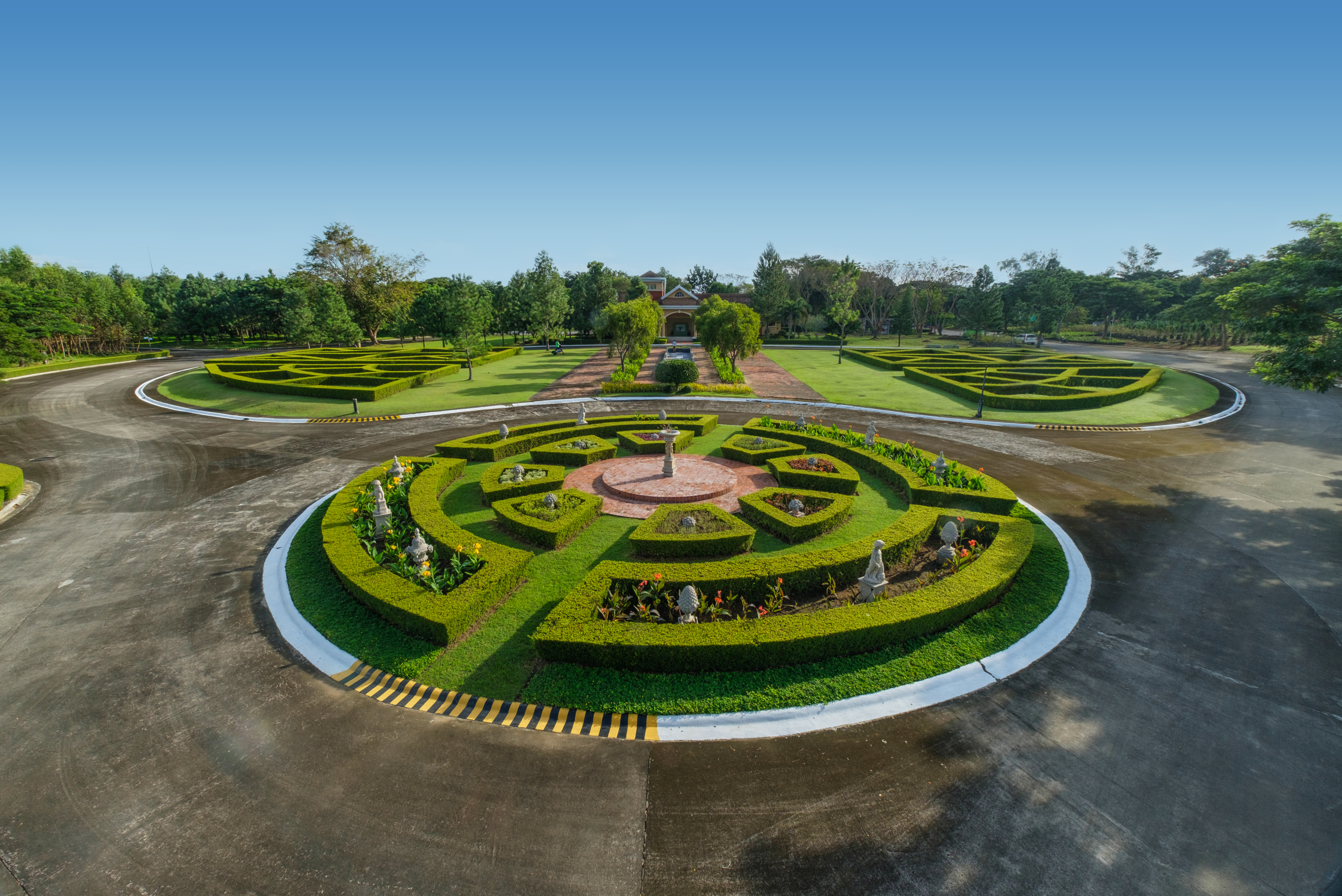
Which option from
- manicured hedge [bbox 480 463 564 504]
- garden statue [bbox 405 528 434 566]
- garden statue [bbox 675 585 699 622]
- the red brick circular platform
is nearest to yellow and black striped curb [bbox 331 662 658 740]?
garden statue [bbox 675 585 699 622]

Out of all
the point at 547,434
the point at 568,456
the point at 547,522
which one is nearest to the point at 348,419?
the point at 547,434

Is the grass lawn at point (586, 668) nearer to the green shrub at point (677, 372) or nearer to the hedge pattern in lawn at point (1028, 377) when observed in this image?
the hedge pattern in lawn at point (1028, 377)

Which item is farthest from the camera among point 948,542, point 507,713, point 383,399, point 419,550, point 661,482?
point 383,399

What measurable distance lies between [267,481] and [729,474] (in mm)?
18407

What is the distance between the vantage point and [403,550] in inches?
574

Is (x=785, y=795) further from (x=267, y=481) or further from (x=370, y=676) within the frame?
(x=267, y=481)

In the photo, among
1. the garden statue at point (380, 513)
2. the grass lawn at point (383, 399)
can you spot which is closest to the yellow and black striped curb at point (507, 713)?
the garden statue at point (380, 513)

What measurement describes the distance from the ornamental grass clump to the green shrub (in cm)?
2557

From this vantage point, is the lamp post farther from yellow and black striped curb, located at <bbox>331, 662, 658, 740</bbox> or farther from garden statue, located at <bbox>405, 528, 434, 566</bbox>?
garden statue, located at <bbox>405, 528, 434, 566</bbox>

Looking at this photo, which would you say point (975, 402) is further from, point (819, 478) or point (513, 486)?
point (513, 486)

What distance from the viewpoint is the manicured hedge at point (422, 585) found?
443 inches

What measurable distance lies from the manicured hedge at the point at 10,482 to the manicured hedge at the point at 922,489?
30.4 m

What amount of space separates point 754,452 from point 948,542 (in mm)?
9463

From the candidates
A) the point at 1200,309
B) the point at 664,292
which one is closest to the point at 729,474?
the point at 1200,309
